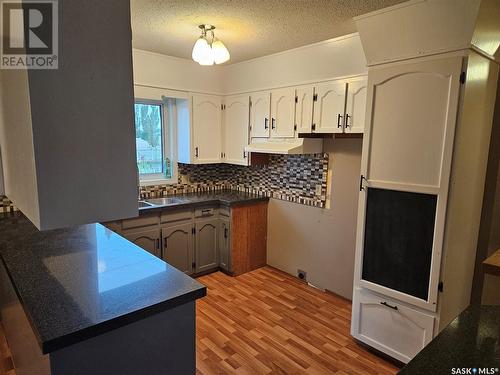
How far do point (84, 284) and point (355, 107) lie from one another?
2310mm

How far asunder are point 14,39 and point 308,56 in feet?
8.36

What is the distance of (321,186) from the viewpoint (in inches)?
127

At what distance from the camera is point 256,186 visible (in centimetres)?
395

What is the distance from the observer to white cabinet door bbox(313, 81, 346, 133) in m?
2.74

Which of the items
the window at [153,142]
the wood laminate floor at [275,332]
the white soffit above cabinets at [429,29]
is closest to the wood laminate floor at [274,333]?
the wood laminate floor at [275,332]

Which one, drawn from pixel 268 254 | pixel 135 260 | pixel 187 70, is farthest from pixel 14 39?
pixel 268 254

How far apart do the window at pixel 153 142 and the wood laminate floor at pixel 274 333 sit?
55.5 inches

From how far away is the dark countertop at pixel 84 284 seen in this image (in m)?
1.21

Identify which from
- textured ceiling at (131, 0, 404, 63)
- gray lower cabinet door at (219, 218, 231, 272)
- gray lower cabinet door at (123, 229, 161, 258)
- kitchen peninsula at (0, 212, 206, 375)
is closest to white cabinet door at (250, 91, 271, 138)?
textured ceiling at (131, 0, 404, 63)

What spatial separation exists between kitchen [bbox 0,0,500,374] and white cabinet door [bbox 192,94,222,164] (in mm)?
18

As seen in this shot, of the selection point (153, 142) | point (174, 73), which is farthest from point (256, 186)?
point (174, 73)

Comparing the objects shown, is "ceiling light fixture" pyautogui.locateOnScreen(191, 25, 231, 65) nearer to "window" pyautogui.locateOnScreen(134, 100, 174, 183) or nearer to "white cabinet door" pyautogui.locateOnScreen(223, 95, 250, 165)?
"white cabinet door" pyautogui.locateOnScreen(223, 95, 250, 165)

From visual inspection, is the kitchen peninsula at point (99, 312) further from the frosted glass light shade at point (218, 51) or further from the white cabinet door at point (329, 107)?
the white cabinet door at point (329, 107)

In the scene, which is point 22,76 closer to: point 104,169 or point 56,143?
point 56,143
